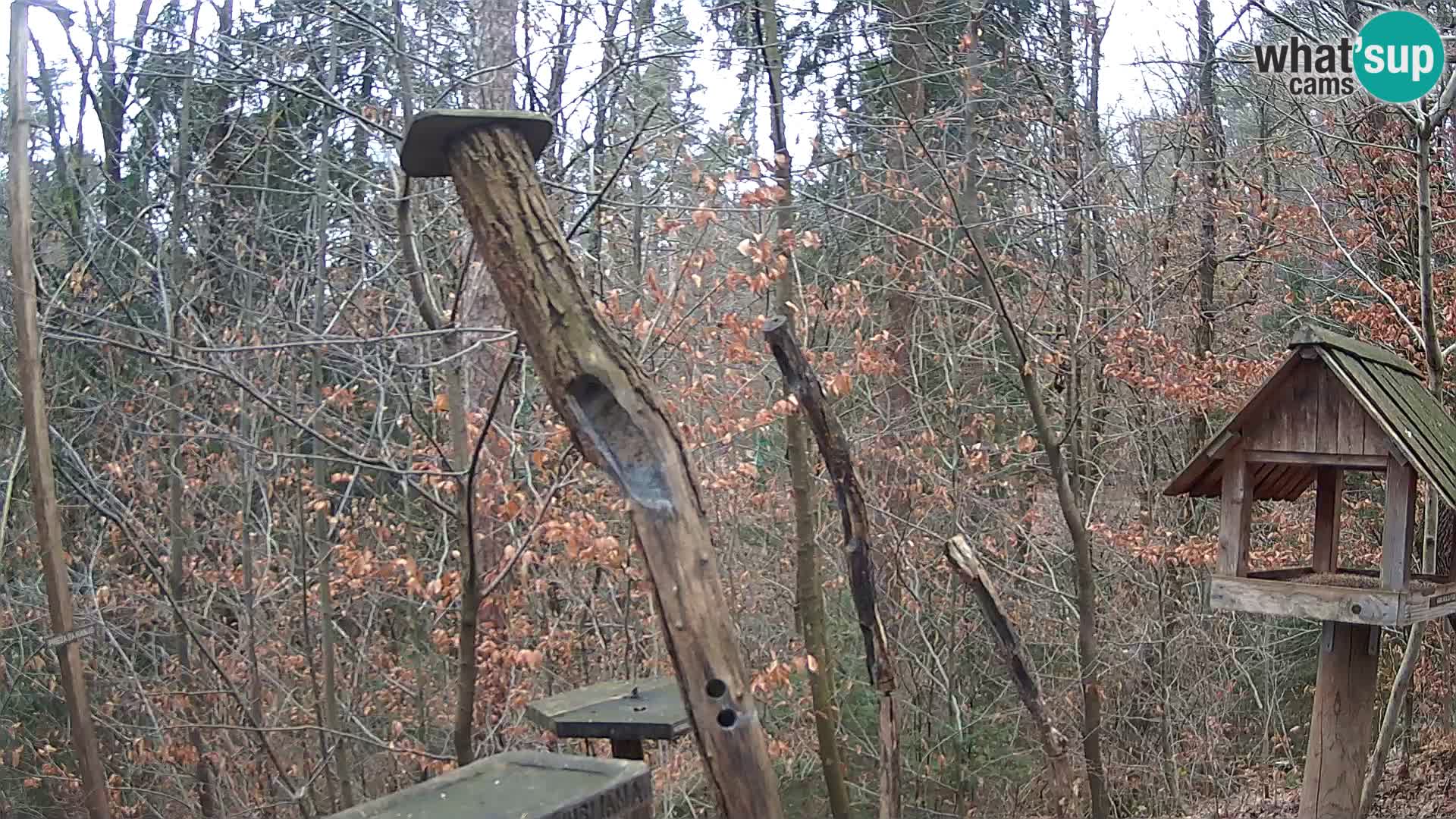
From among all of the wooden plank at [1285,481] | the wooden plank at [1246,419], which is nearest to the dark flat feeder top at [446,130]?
the wooden plank at [1246,419]

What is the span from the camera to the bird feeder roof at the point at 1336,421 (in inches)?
140

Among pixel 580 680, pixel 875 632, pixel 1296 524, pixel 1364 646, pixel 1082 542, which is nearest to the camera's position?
pixel 1364 646

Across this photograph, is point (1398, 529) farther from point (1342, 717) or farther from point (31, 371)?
point (31, 371)

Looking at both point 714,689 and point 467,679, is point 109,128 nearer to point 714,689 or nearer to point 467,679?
point 467,679

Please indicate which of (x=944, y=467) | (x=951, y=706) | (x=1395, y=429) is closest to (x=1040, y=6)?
(x=944, y=467)

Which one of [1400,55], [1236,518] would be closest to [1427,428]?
[1236,518]

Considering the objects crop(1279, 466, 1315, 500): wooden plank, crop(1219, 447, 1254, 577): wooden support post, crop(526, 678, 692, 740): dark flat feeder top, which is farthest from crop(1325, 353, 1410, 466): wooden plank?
crop(526, 678, 692, 740): dark flat feeder top

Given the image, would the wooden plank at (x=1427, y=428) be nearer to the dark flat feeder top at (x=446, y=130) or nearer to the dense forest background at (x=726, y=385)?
the dense forest background at (x=726, y=385)

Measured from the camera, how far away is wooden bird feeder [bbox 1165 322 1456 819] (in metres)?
3.61

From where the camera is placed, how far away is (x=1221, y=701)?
830 cm

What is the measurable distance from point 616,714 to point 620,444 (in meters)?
1.28

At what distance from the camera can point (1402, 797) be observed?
7367 mm

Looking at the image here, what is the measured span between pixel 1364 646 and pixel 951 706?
4429 millimetres
